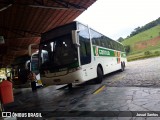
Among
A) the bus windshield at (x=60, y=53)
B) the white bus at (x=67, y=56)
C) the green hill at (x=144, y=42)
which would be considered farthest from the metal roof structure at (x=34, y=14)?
the green hill at (x=144, y=42)

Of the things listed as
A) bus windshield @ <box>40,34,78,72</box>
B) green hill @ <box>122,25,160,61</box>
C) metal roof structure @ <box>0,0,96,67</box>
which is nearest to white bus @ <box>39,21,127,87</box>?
bus windshield @ <box>40,34,78,72</box>

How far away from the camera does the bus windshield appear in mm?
10034

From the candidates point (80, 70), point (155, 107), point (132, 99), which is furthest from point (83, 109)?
point (80, 70)

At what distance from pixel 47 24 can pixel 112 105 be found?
12484 mm

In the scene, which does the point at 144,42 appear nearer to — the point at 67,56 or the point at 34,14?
the point at 34,14

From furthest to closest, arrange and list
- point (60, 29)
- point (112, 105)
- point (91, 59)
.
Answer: point (91, 59)
point (60, 29)
point (112, 105)

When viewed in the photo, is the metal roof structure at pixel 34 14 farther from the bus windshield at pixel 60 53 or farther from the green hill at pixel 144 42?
the green hill at pixel 144 42

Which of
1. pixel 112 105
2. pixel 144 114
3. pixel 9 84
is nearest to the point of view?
pixel 144 114

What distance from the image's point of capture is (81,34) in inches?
434

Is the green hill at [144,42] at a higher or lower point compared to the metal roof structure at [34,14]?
higher

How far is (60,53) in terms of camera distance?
403 inches

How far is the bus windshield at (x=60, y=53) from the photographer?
10.0m

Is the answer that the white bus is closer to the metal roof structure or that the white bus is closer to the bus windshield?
the bus windshield

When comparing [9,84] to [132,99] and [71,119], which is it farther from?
[132,99]
